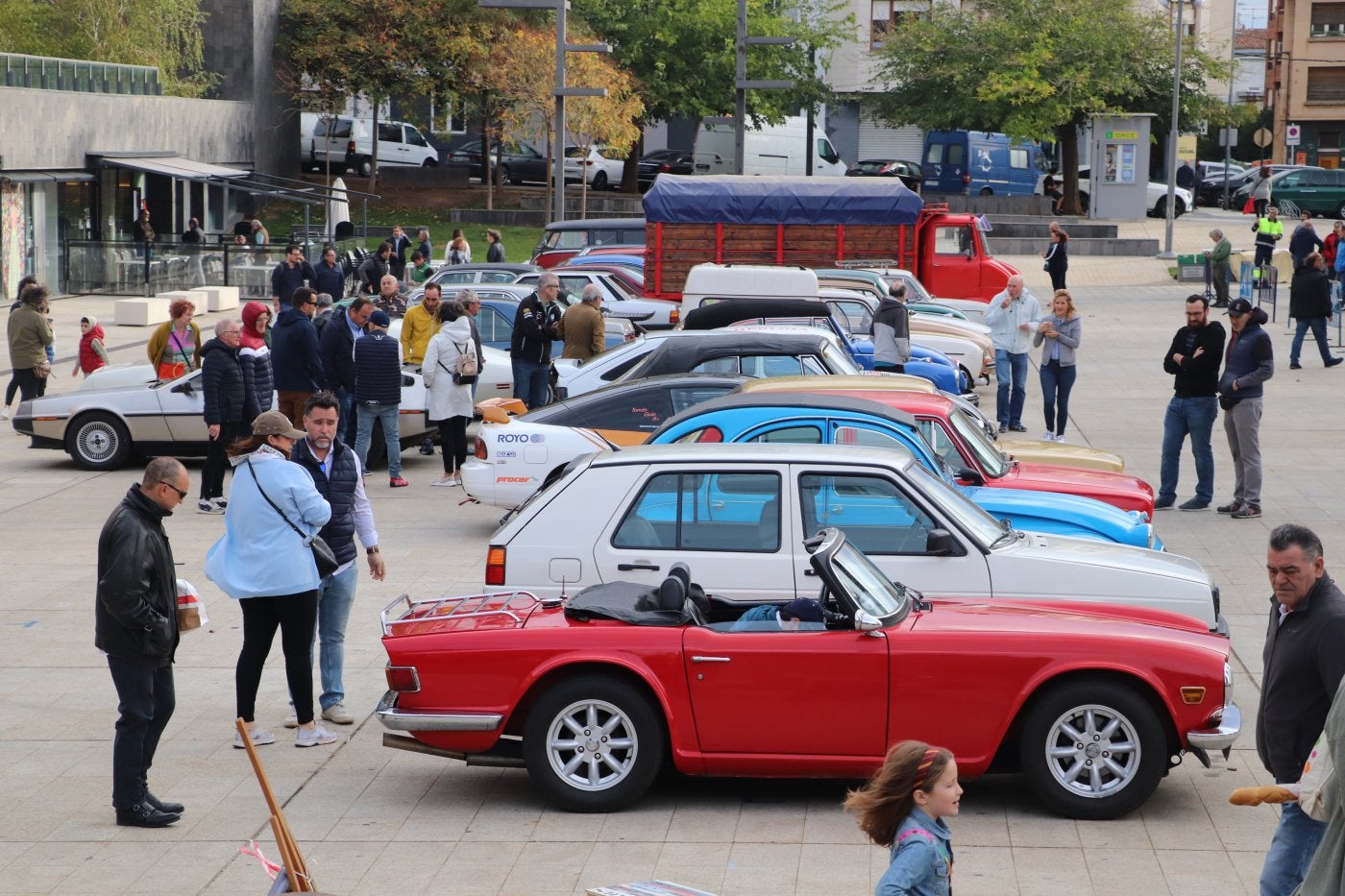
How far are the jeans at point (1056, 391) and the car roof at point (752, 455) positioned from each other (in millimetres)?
9531

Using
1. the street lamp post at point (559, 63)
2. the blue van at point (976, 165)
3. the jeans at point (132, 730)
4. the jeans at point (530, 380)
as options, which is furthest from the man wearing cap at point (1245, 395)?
the blue van at point (976, 165)

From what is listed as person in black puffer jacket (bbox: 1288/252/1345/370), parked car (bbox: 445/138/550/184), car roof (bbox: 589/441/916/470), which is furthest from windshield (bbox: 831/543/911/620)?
parked car (bbox: 445/138/550/184)

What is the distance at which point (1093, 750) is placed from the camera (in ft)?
23.1

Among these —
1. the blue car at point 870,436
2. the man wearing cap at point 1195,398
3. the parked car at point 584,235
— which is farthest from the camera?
the parked car at point 584,235

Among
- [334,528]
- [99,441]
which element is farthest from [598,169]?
[334,528]

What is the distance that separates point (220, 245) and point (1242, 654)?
3053cm

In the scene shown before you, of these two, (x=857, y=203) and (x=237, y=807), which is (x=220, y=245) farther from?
(x=237, y=807)

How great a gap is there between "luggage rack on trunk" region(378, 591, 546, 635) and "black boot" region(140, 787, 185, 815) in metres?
1.18

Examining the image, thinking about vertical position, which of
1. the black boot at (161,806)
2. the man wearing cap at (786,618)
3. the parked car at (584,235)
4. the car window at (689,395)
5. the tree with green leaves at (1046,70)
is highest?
the tree with green leaves at (1046,70)

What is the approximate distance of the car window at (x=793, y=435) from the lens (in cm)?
1060

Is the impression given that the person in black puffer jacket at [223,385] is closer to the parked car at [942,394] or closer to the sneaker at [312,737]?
the parked car at [942,394]

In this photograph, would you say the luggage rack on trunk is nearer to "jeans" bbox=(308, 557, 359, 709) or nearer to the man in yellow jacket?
"jeans" bbox=(308, 557, 359, 709)

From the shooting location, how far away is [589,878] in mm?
6484

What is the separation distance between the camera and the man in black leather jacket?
22.9 feet
